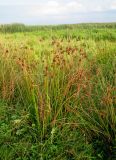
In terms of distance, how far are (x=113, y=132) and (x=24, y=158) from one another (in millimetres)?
1061

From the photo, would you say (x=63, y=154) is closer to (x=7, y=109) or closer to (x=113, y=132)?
(x=113, y=132)

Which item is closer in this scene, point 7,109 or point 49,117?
point 49,117

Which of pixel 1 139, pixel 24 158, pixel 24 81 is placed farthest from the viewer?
pixel 24 81

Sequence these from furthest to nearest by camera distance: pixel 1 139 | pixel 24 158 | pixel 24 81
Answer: pixel 24 81
pixel 1 139
pixel 24 158

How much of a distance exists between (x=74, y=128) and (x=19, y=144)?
26.8 inches

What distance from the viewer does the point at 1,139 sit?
4301mm

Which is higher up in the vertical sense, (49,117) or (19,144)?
(49,117)

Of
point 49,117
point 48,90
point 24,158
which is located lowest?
point 24,158

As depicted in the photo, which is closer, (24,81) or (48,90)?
(48,90)

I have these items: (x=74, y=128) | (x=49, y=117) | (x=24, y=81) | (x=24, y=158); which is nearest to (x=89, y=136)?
(x=74, y=128)

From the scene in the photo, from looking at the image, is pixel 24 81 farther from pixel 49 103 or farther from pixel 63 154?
pixel 63 154

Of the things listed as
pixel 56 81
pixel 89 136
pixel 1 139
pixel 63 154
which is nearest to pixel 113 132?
pixel 89 136

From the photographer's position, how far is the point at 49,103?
422 centimetres

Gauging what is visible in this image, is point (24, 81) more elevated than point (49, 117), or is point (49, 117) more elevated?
point (24, 81)
